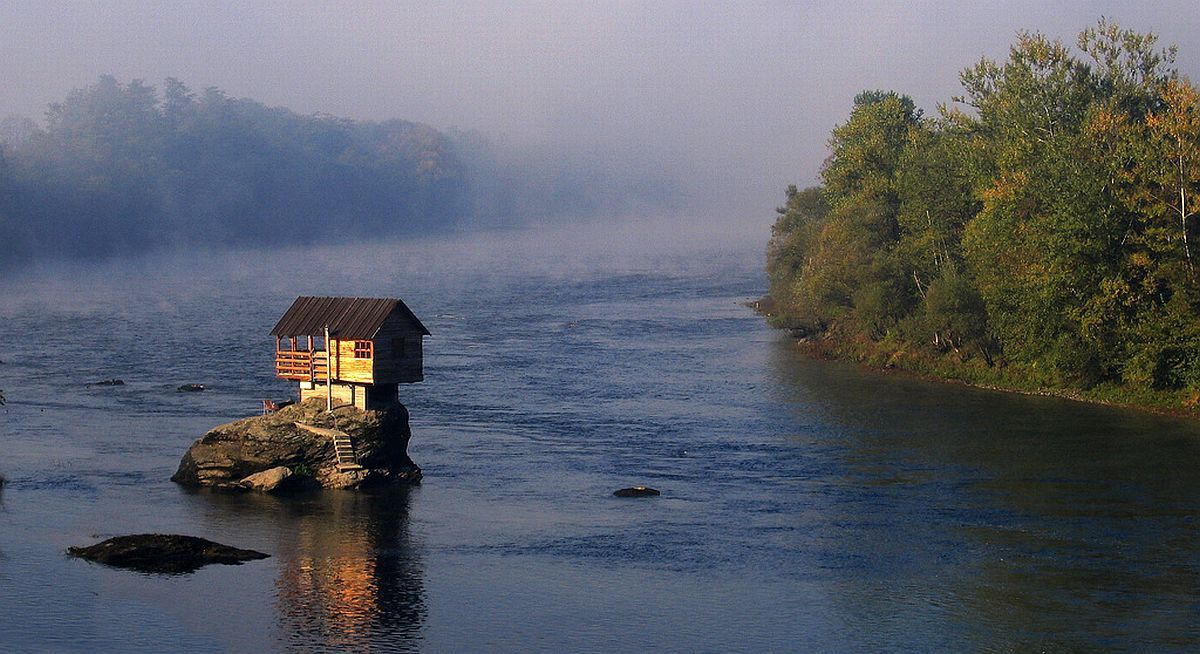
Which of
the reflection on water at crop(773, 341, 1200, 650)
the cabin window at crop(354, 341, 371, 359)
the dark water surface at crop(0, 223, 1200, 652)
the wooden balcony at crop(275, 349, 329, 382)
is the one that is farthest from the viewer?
the wooden balcony at crop(275, 349, 329, 382)

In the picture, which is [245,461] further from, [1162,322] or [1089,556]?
[1162,322]

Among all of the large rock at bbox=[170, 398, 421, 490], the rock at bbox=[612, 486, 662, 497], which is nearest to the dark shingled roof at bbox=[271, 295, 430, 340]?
the large rock at bbox=[170, 398, 421, 490]

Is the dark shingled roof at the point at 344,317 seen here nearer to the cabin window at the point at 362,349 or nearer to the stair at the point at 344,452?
the cabin window at the point at 362,349

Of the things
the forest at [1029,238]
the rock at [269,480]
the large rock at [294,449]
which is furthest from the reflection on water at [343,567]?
the forest at [1029,238]

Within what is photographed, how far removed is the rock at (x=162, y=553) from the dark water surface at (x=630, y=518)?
1136mm

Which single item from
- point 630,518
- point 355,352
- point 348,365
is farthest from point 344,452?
point 630,518

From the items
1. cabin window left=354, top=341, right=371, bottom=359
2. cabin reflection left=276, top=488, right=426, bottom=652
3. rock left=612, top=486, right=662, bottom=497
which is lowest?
cabin reflection left=276, top=488, right=426, bottom=652

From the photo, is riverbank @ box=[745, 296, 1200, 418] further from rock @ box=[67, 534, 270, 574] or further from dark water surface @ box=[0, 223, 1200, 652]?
rock @ box=[67, 534, 270, 574]

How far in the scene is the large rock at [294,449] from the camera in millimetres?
65250

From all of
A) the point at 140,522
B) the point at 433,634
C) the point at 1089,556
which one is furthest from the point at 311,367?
the point at 1089,556

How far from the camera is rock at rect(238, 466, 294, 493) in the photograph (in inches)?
2532

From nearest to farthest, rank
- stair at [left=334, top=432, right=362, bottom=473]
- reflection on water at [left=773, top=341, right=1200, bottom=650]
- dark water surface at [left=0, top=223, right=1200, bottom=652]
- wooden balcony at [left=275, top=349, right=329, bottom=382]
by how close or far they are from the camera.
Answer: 1. dark water surface at [left=0, top=223, right=1200, bottom=652]
2. reflection on water at [left=773, top=341, right=1200, bottom=650]
3. stair at [left=334, top=432, right=362, bottom=473]
4. wooden balcony at [left=275, top=349, right=329, bottom=382]

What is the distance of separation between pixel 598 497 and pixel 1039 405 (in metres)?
33.7

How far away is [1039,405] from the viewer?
277 ft
